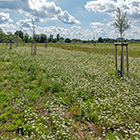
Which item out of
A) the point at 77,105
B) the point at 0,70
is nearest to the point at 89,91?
the point at 77,105

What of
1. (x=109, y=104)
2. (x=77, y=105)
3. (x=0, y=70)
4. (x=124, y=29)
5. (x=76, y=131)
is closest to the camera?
(x=76, y=131)

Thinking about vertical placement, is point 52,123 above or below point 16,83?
below

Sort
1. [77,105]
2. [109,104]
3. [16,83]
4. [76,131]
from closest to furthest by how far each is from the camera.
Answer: [76,131] → [109,104] → [77,105] → [16,83]

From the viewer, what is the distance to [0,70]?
1333cm

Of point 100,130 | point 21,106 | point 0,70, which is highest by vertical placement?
point 0,70

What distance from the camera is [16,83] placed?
33.3 feet

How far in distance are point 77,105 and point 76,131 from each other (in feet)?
5.83

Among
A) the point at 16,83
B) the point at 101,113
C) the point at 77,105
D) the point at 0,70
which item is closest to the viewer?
the point at 101,113

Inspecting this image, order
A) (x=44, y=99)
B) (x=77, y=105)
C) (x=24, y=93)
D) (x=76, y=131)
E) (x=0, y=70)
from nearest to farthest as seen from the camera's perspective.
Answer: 1. (x=76, y=131)
2. (x=77, y=105)
3. (x=44, y=99)
4. (x=24, y=93)
5. (x=0, y=70)

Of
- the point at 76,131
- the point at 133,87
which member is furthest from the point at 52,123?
the point at 133,87

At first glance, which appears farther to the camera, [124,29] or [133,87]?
[124,29]

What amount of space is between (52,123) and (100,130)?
1.75 m

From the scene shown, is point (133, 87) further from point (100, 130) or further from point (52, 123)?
point (52, 123)

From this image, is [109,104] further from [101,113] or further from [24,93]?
[24,93]
